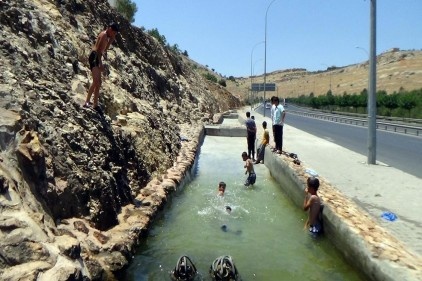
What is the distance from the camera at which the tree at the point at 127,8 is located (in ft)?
140

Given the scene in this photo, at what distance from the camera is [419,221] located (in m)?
7.79

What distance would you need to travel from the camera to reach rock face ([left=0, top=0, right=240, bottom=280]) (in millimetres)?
4734

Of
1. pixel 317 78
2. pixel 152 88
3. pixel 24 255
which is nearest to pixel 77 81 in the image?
pixel 24 255

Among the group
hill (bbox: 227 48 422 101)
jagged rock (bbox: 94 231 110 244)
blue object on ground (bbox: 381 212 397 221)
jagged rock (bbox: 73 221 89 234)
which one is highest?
hill (bbox: 227 48 422 101)

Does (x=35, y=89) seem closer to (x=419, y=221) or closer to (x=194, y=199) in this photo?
(x=194, y=199)

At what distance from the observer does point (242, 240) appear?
28.3 ft

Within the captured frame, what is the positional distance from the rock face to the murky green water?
1.59 feet

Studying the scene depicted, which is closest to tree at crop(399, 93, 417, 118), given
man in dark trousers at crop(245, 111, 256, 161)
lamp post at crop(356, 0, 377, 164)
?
man in dark trousers at crop(245, 111, 256, 161)

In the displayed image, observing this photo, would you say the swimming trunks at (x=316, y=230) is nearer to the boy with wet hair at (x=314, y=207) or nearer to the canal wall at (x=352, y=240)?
the boy with wet hair at (x=314, y=207)

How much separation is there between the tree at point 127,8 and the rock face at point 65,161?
Answer: 28.7 meters

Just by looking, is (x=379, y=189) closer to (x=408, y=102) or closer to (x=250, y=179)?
(x=250, y=179)

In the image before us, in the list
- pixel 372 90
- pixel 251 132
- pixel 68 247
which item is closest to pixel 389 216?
pixel 68 247

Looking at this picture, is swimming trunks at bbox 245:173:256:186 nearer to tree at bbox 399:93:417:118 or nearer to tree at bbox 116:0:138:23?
tree at bbox 116:0:138:23

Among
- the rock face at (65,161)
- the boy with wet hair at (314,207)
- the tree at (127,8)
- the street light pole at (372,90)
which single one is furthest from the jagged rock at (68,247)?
the tree at (127,8)
